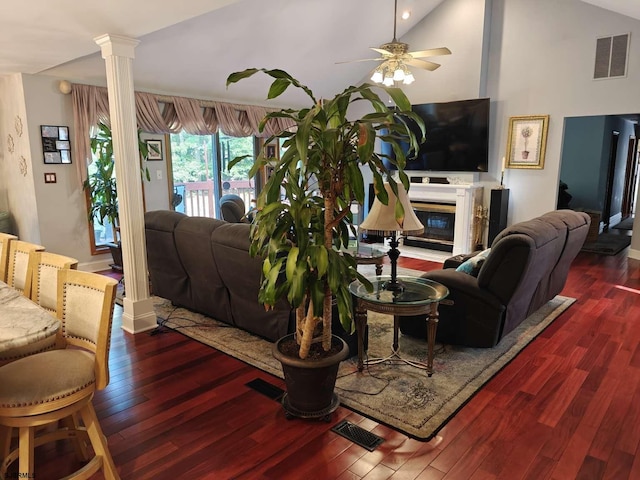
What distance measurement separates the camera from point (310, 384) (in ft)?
8.11

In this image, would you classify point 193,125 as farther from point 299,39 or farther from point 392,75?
point 392,75

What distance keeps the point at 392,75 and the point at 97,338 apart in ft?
13.2

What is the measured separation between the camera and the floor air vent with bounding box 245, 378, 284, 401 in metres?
2.80

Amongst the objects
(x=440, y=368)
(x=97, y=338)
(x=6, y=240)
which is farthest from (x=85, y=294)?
(x=440, y=368)

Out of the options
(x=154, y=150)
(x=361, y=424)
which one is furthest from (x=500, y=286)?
(x=154, y=150)

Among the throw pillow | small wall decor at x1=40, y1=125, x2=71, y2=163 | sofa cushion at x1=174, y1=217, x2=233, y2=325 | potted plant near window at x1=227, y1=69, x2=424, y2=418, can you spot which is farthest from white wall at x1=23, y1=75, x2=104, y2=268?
the throw pillow

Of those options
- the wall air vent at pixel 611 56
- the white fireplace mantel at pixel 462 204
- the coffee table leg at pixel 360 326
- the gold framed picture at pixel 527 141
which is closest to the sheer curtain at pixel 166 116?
the coffee table leg at pixel 360 326

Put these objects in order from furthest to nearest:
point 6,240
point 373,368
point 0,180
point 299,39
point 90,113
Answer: point 299,39 → point 0,180 → point 90,113 → point 373,368 → point 6,240

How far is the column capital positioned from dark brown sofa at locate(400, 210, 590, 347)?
2917 mm

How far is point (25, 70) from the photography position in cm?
486

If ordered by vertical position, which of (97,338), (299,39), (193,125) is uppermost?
(299,39)

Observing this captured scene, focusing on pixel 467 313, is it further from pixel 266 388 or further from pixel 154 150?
pixel 154 150

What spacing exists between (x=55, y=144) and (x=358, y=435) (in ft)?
16.3

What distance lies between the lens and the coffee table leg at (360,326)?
3.00 metres
